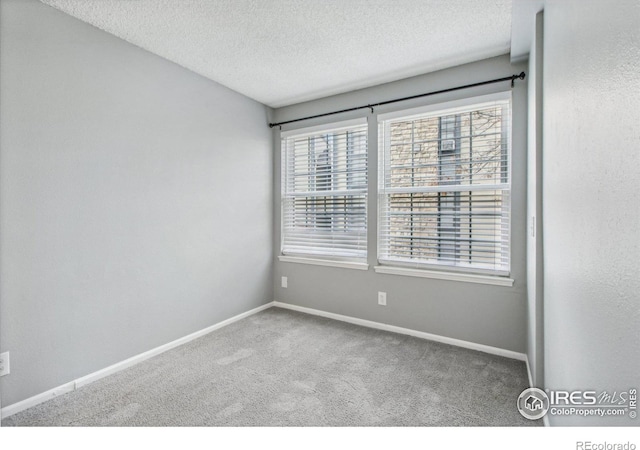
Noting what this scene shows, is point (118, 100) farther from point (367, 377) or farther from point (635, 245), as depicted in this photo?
point (635, 245)

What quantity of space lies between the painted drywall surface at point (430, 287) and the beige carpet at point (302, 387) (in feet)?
0.73

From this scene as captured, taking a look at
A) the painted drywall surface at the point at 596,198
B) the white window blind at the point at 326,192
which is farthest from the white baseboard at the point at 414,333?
the painted drywall surface at the point at 596,198

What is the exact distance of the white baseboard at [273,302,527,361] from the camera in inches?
103

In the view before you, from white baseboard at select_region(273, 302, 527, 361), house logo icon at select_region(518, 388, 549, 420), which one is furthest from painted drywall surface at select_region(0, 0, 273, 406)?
house logo icon at select_region(518, 388, 549, 420)

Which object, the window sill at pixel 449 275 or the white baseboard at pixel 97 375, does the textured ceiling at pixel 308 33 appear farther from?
the white baseboard at pixel 97 375

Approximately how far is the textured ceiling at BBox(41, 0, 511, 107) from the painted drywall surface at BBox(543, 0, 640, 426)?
0.87 m

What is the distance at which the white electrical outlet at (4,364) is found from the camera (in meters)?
1.83

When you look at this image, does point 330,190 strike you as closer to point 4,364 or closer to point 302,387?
point 302,387

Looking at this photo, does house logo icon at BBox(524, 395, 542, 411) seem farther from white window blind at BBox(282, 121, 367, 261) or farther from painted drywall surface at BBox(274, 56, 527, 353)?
white window blind at BBox(282, 121, 367, 261)

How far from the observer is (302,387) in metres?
2.15

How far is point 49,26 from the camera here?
202cm

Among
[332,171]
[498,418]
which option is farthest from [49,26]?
[498,418]

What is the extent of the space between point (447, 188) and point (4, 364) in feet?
10.8

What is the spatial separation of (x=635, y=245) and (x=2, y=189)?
272 cm
